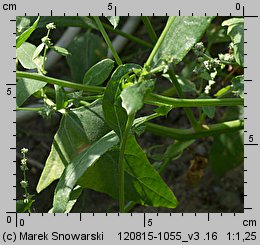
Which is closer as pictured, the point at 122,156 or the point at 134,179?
the point at 122,156

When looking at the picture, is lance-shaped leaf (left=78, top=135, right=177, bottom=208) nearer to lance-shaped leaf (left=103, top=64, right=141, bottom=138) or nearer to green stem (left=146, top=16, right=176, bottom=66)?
lance-shaped leaf (left=103, top=64, right=141, bottom=138)

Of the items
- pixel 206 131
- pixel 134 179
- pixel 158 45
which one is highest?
pixel 158 45

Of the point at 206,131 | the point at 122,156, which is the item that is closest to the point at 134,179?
the point at 122,156

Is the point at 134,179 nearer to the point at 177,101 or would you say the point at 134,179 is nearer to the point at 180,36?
the point at 177,101

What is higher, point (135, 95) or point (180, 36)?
point (180, 36)
